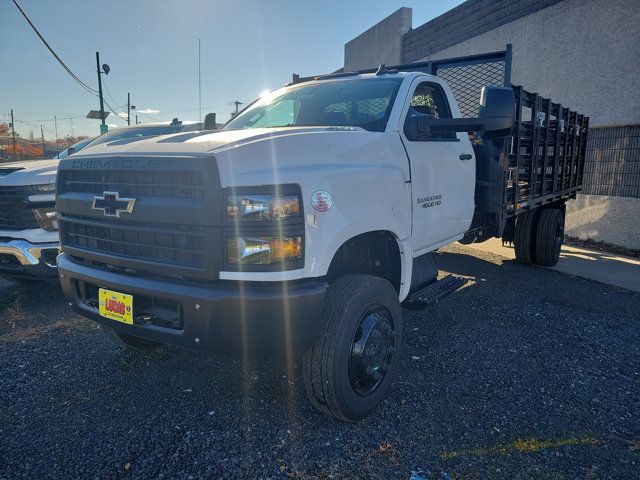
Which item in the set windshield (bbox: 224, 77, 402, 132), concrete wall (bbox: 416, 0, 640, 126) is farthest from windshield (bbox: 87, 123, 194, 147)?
concrete wall (bbox: 416, 0, 640, 126)

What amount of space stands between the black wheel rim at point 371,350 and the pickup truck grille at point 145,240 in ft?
3.24

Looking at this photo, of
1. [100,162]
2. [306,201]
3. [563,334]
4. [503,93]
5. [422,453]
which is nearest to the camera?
[306,201]

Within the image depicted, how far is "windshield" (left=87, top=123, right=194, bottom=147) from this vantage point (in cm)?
646

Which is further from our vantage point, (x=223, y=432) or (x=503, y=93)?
(x=503, y=93)

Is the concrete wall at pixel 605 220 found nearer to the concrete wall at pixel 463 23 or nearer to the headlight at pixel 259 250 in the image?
the concrete wall at pixel 463 23

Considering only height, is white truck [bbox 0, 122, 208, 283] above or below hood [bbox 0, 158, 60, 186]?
below

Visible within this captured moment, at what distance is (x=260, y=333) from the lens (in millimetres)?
2230

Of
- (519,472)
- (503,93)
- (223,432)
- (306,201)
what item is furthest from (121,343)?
(503,93)

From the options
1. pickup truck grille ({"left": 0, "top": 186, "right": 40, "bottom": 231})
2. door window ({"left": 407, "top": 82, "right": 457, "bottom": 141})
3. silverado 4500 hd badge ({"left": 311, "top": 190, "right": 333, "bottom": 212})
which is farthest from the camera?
pickup truck grille ({"left": 0, "top": 186, "right": 40, "bottom": 231})

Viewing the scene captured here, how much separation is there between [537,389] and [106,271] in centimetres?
281

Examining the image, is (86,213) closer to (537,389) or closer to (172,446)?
(172,446)

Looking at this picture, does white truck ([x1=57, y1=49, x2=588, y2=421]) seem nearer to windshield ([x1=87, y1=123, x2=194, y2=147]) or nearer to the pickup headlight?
the pickup headlight

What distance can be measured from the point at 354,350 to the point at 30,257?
3.43 meters

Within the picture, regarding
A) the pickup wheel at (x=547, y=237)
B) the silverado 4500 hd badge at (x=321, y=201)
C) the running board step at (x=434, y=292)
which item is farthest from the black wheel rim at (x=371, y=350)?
the pickup wheel at (x=547, y=237)
